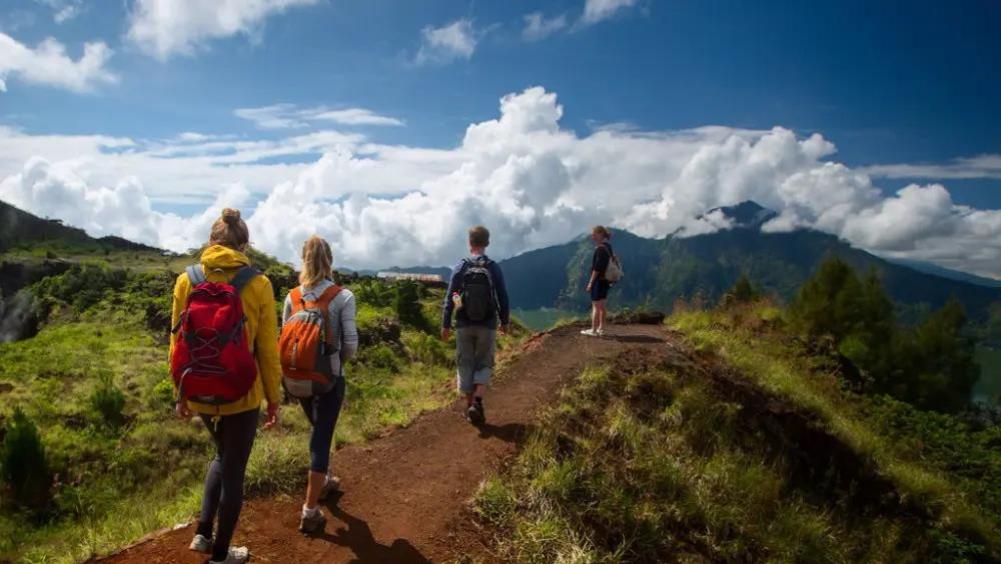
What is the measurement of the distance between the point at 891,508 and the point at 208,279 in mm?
10542

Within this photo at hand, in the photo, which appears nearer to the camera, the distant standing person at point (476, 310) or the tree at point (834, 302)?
the distant standing person at point (476, 310)

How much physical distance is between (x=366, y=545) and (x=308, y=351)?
1757mm

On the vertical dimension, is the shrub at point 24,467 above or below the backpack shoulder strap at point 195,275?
below

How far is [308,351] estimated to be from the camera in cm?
450

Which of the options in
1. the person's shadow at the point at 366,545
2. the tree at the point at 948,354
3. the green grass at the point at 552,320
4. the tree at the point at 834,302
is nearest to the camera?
the person's shadow at the point at 366,545

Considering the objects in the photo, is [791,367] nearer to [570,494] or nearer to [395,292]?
[570,494]

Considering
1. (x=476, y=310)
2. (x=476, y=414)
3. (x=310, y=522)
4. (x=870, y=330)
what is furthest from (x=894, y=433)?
(x=870, y=330)

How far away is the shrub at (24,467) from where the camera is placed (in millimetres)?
9547

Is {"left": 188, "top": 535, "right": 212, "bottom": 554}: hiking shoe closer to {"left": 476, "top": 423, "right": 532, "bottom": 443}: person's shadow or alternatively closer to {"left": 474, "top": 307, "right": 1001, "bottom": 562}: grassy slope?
{"left": 474, "top": 307, "right": 1001, "bottom": 562}: grassy slope

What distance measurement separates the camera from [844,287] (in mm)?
40969

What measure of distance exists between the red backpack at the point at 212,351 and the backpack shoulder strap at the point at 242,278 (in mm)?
83

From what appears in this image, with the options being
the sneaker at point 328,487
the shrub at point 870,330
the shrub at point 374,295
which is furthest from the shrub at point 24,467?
the shrub at point 870,330

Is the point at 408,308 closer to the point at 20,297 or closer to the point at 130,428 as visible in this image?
the point at 130,428

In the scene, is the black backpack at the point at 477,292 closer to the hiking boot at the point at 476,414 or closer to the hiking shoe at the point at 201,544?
the hiking boot at the point at 476,414
